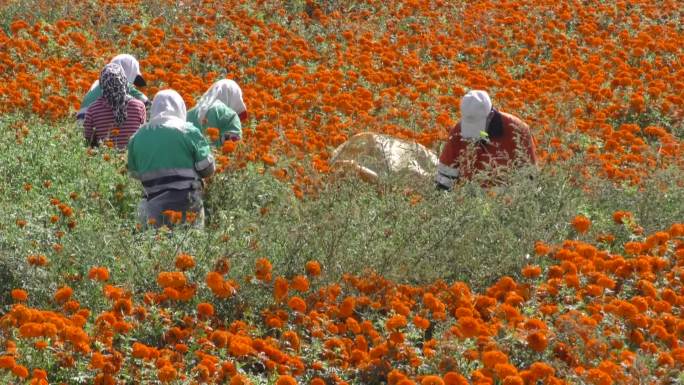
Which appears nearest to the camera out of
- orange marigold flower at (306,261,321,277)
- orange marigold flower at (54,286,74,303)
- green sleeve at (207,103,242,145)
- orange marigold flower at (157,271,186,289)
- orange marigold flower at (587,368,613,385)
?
orange marigold flower at (587,368,613,385)

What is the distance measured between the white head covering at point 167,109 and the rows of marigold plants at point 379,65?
1.33 ft

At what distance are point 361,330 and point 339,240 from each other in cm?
72

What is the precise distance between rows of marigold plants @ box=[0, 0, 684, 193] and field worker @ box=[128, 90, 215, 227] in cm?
30

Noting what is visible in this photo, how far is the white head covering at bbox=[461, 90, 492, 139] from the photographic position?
26.8ft

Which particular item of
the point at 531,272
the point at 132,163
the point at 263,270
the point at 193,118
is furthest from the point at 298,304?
the point at 193,118

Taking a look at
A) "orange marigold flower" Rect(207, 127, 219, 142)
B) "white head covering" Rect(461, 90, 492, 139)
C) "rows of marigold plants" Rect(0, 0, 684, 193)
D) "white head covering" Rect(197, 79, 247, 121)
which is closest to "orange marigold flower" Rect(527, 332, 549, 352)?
"rows of marigold plants" Rect(0, 0, 684, 193)

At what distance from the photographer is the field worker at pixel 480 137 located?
26.8 feet

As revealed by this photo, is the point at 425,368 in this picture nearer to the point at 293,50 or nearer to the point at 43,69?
the point at 43,69

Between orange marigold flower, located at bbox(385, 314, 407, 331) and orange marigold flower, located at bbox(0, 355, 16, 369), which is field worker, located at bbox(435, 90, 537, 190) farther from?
orange marigold flower, located at bbox(0, 355, 16, 369)

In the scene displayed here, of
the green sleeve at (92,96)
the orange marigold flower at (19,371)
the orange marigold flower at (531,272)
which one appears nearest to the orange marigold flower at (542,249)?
the orange marigold flower at (531,272)

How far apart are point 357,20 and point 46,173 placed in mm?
6022

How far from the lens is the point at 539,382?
5.28m

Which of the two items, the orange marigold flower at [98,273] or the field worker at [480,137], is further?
the field worker at [480,137]

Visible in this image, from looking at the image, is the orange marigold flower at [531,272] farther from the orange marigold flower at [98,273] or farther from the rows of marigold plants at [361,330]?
the orange marigold flower at [98,273]
